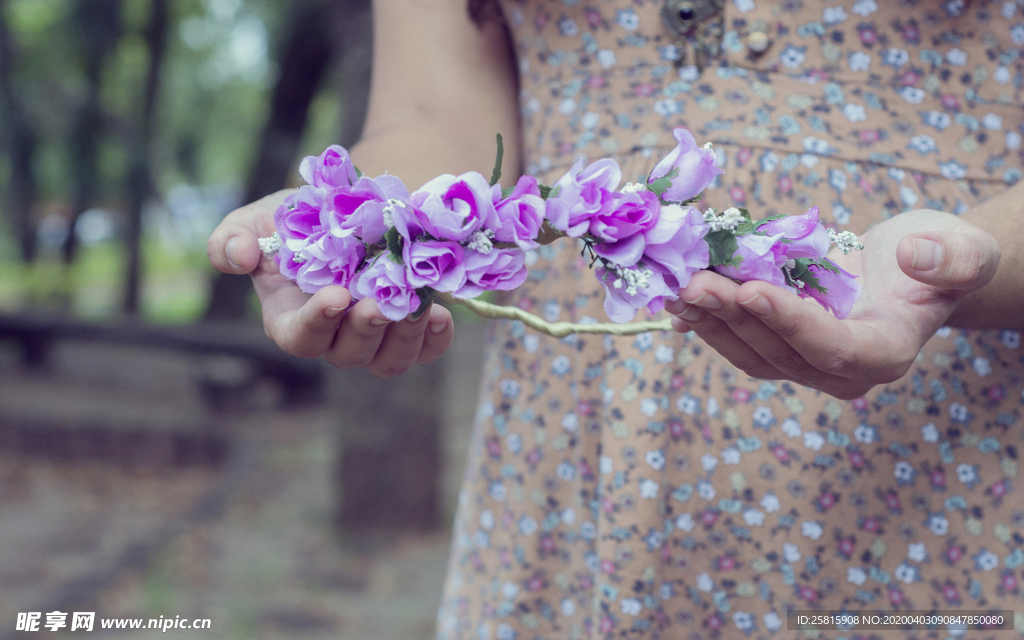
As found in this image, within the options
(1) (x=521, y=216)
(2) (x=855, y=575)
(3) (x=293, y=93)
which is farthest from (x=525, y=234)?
(3) (x=293, y=93)

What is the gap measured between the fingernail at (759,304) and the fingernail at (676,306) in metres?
0.09

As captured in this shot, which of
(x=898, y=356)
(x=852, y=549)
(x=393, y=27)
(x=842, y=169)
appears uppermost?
(x=393, y=27)

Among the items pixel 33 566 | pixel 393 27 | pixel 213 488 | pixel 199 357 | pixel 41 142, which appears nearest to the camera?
pixel 393 27

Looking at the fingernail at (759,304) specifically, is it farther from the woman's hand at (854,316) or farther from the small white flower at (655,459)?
the small white flower at (655,459)

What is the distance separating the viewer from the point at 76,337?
8.76m

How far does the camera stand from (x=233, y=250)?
1.25m

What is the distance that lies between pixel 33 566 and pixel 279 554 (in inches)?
58.7

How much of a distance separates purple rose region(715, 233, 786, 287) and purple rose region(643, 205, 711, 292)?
0.04 metres

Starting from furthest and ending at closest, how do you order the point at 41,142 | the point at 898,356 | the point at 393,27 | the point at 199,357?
1. the point at 41,142
2. the point at 199,357
3. the point at 393,27
4. the point at 898,356

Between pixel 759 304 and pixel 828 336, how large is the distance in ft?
0.37

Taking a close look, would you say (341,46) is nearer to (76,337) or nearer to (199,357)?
(199,357)

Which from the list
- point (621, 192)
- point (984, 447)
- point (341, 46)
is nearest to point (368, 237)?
point (621, 192)

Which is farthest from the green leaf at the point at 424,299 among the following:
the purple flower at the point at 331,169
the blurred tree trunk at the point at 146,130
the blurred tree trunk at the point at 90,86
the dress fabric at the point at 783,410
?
the blurred tree trunk at the point at 146,130

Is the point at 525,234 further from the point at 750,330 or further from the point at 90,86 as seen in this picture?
the point at 90,86
